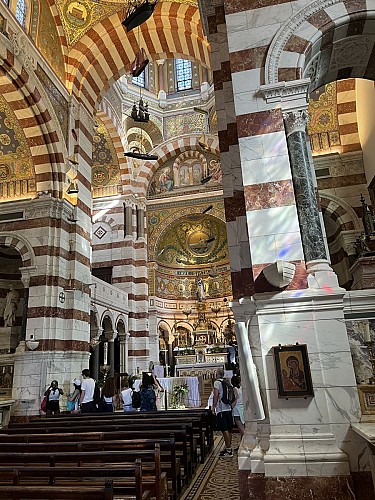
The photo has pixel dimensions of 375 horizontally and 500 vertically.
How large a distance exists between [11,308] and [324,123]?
34.2 feet

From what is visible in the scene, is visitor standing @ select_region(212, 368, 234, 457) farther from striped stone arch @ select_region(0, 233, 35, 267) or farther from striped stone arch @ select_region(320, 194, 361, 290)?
striped stone arch @ select_region(0, 233, 35, 267)

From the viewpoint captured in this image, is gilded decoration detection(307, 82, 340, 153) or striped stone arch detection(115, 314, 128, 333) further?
striped stone arch detection(115, 314, 128, 333)

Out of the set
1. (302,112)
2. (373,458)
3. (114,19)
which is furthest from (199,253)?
(373,458)

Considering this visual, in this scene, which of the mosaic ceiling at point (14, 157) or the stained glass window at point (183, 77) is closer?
the mosaic ceiling at point (14, 157)

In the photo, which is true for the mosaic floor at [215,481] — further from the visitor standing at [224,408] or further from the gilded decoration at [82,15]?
the gilded decoration at [82,15]

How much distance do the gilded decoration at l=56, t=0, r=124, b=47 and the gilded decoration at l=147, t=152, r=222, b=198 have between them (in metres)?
9.59

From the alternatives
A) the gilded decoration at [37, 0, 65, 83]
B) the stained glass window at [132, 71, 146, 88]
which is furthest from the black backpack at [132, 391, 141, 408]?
the stained glass window at [132, 71, 146, 88]

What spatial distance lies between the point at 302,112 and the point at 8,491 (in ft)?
15.4

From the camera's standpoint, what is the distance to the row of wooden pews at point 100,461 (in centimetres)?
318

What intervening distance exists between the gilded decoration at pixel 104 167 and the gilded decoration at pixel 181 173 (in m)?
3.05

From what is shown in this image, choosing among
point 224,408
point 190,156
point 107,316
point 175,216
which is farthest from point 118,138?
point 224,408

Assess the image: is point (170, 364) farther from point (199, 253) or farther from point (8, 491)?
point (8, 491)

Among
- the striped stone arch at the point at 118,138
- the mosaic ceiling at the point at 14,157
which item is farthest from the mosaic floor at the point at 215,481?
the striped stone arch at the point at 118,138

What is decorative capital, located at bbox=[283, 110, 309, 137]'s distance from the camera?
4801mm
